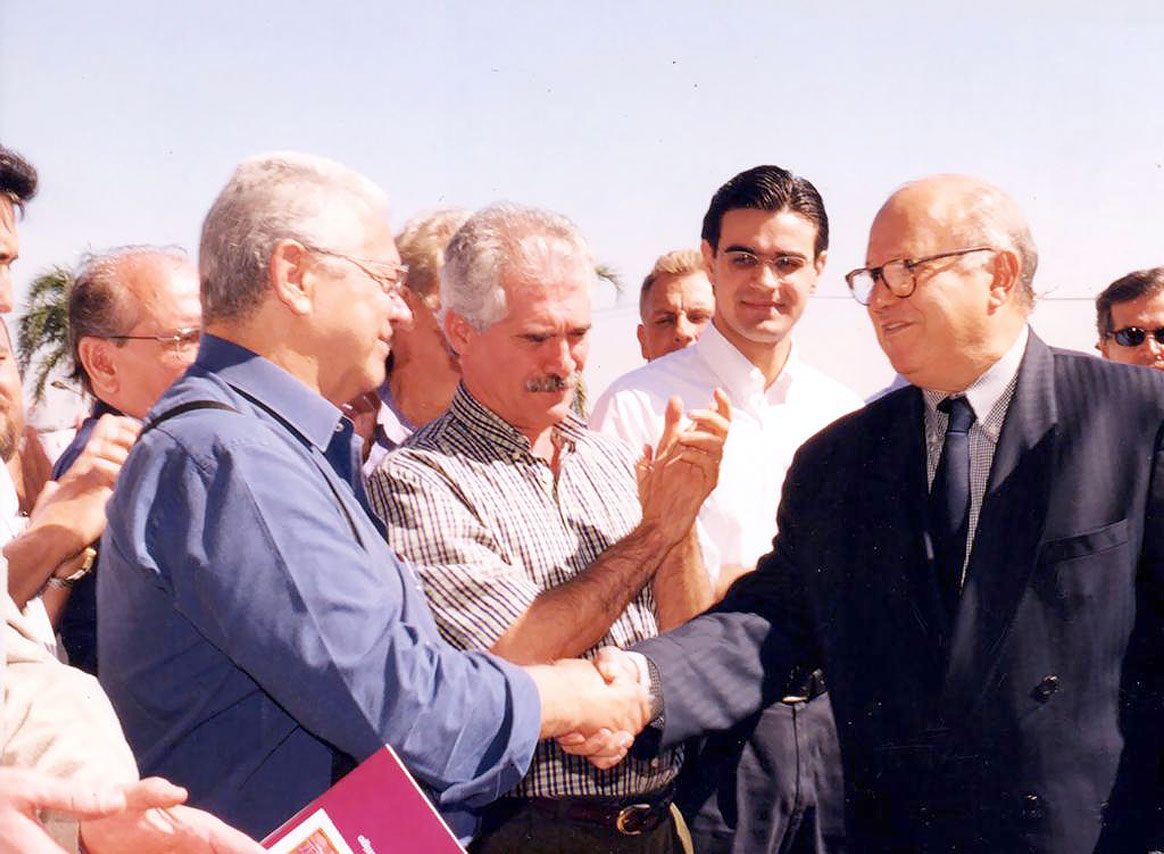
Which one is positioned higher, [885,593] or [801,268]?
[801,268]

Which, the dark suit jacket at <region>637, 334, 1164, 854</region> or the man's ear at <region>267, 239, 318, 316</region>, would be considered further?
the dark suit jacket at <region>637, 334, 1164, 854</region>

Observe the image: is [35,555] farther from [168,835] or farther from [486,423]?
[168,835]

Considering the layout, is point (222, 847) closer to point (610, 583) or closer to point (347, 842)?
point (347, 842)

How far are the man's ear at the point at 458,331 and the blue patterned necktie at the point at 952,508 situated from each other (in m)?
1.25

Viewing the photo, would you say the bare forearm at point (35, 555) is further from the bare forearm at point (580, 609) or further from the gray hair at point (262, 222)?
the bare forearm at point (580, 609)

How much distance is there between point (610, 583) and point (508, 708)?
2.14 ft

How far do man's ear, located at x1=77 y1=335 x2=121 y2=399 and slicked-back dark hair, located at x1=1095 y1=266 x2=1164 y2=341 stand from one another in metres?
4.72

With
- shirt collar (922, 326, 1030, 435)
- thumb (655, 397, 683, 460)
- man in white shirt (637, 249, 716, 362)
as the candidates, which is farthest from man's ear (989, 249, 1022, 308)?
man in white shirt (637, 249, 716, 362)

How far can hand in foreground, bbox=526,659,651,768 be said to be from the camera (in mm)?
2646

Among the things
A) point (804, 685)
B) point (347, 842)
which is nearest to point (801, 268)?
point (804, 685)

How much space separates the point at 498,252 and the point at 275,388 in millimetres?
1038

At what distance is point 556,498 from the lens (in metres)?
3.21

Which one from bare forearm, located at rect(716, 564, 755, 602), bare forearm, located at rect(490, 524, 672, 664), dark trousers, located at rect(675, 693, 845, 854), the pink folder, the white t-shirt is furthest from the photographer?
the white t-shirt

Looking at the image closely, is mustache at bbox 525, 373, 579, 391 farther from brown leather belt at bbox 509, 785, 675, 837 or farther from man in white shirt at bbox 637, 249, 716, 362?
man in white shirt at bbox 637, 249, 716, 362
